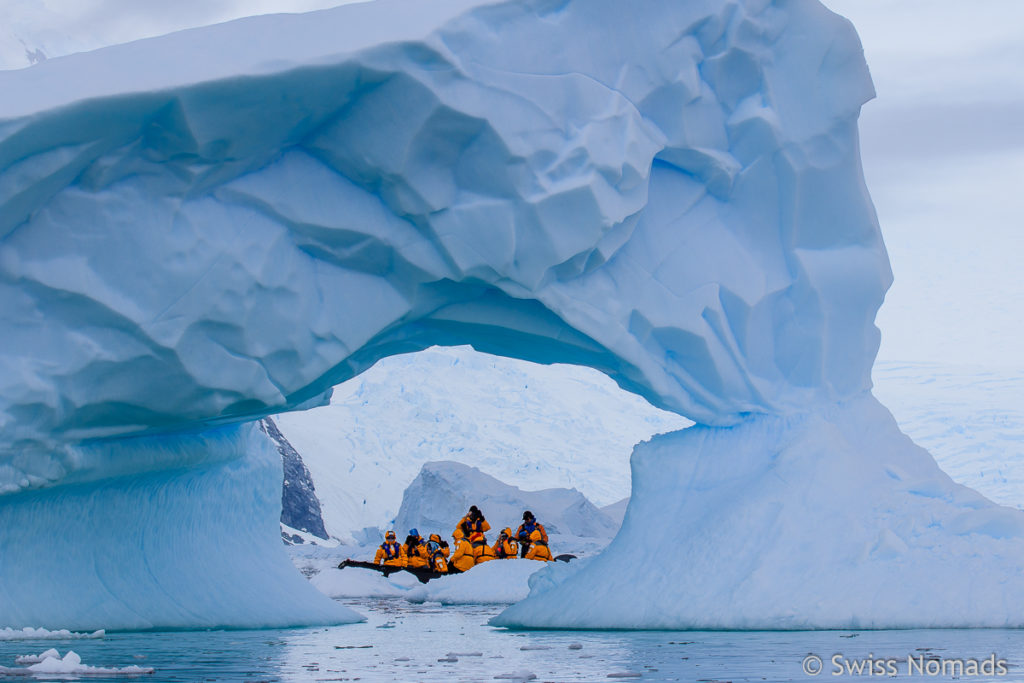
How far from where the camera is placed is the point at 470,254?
367 inches

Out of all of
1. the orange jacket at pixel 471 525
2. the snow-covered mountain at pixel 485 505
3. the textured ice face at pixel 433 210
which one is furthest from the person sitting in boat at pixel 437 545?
the textured ice face at pixel 433 210

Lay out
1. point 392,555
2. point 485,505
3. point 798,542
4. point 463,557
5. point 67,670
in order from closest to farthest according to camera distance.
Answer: point 67,670
point 798,542
point 463,557
point 392,555
point 485,505

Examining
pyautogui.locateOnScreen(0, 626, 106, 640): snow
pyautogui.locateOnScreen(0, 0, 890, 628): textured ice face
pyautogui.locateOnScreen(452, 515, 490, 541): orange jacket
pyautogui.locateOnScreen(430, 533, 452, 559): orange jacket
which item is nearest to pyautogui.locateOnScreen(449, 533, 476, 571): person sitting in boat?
pyautogui.locateOnScreen(452, 515, 490, 541): orange jacket

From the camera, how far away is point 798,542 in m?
9.33

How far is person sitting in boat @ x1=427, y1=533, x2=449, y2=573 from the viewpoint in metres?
18.4

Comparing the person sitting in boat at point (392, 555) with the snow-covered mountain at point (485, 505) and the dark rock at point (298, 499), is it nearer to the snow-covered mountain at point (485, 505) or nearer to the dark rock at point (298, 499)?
the snow-covered mountain at point (485, 505)

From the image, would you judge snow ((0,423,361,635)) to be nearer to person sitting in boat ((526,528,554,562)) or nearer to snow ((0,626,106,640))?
snow ((0,626,106,640))

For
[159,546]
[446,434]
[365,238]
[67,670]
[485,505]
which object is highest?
[446,434]

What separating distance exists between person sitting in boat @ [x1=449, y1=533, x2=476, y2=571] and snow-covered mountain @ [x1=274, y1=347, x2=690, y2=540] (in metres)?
18.7

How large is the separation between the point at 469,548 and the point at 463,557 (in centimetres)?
18

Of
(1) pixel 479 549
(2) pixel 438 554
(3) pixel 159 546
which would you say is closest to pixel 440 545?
(2) pixel 438 554

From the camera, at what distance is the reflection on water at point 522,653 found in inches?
222

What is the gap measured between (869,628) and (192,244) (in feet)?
19.0

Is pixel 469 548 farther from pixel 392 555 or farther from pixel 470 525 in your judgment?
pixel 392 555
